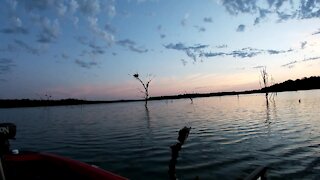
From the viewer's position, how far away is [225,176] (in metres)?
13.3

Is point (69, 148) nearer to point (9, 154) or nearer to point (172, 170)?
point (9, 154)

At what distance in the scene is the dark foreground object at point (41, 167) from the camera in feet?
24.0

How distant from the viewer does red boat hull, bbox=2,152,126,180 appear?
25.1ft

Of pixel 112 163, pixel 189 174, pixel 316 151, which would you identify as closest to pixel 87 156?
pixel 112 163

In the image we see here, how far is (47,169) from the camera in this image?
864 centimetres

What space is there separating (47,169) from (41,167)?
331 mm

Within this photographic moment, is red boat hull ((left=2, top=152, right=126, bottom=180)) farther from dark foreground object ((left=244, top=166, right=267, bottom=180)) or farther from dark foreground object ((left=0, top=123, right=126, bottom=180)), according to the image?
dark foreground object ((left=244, top=166, right=267, bottom=180))

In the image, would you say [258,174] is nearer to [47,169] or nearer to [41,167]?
[47,169]

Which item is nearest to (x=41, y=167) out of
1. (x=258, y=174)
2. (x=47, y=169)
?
(x=47, y=169)

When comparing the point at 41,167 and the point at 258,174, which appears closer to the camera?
the point at 258,174

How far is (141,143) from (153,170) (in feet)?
29.1

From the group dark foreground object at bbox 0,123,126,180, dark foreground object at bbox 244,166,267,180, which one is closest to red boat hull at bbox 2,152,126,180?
dark foreground object at bbox 0,123,126,180

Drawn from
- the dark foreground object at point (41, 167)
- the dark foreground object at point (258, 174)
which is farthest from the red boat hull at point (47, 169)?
the dark foreground object at point (258, 174)

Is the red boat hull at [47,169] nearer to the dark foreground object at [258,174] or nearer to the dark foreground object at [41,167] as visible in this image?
the dark foreground object at [41,167]
